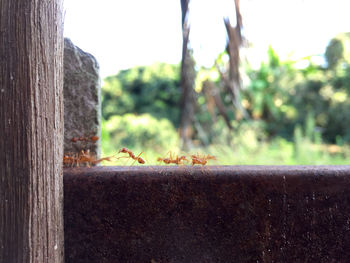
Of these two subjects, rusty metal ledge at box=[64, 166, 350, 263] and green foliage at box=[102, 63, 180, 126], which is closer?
rusty metal ledge at box=[64, 166, 350, 263]

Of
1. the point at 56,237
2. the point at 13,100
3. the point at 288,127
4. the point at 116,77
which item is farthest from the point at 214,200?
the point at 116,77

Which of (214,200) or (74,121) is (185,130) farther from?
(214,200)

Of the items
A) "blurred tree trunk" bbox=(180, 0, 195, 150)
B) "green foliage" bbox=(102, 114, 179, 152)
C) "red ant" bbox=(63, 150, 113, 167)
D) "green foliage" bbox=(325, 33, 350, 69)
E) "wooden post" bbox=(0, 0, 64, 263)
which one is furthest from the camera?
"green foliage" bbox=(325, 33, 350, 69)

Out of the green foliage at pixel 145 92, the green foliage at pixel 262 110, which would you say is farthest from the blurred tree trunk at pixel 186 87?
the green foliage at pixel 145 92

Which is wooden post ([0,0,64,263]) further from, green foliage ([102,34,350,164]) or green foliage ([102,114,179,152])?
green foliage ([102,114,179,152])

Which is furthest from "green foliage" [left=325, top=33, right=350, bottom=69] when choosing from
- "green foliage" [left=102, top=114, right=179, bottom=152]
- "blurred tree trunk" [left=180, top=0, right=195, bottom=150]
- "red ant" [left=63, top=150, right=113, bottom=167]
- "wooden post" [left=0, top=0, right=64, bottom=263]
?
"wooden post" [left=0, top=0, right=64, bottom=263]
